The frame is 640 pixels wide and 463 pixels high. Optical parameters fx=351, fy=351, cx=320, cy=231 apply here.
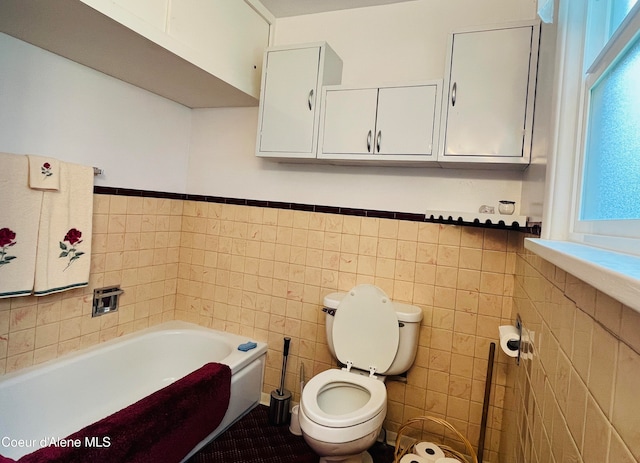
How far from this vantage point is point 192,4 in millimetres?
1739

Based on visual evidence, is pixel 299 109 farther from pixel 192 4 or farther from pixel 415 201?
pixel 415 201

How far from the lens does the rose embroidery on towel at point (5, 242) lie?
5.24 feet

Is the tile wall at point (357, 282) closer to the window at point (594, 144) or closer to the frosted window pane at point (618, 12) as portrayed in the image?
the window at point (594, 144)

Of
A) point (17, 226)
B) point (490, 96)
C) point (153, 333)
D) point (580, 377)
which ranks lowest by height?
point (153, 333)

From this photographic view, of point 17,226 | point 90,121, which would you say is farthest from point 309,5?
point 17,226

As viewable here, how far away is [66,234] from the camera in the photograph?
6.01 ft

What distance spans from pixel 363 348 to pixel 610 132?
4.83ft

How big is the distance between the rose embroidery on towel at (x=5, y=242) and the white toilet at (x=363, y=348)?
1501 mm

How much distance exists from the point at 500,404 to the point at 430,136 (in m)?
1.46

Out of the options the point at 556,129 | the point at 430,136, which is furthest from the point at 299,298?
the point at 556,129

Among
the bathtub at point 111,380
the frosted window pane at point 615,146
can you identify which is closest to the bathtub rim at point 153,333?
the bathtub at point 111,380

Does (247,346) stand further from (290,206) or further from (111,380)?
(290,206)

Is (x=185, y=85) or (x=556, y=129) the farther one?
(x=185, y=85)

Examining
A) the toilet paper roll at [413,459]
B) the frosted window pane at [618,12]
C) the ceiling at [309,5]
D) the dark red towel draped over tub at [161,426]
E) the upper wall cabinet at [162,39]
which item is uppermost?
the ceiling at [309,5]
